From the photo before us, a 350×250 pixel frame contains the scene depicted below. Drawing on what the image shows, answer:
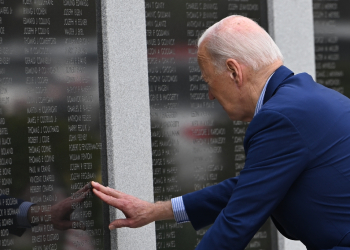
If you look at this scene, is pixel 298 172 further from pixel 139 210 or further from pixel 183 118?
pixel 183 118

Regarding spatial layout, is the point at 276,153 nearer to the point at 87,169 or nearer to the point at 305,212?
the point at 305,212

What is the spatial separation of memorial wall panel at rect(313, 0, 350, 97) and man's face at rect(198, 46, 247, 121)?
8.10 ft

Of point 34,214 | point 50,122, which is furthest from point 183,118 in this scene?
point 34,214

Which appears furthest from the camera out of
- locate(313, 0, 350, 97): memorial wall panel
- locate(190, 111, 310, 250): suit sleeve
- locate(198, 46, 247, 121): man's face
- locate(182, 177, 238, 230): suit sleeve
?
locate(313, 0, 350, 97): memorial wall panel

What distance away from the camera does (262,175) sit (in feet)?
6.54

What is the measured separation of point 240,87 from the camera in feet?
7.59

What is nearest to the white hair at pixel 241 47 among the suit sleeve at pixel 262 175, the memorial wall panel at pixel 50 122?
the suit sleeve at pixel 262 175

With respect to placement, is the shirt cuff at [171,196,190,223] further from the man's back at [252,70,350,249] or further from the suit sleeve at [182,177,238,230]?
the man's back at [252,70,350,249]

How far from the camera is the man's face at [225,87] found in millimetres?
2322

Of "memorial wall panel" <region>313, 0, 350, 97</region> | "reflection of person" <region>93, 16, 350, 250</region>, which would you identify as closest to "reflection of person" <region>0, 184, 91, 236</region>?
"reflection of person" <region>93, 16, 350, 250</region>

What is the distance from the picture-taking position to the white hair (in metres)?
2.22

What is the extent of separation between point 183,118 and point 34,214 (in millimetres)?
1374

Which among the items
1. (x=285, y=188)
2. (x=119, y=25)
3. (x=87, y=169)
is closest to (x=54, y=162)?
(x=87, y=169)

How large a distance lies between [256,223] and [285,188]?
19 cm
